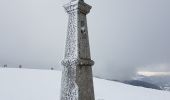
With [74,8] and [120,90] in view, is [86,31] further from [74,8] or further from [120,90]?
[120,90]

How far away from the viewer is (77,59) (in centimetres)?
558

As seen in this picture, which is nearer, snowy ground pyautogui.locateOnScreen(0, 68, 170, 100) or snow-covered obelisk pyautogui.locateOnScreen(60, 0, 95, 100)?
snow-covered obelisk pyautogui.locateOnScreen(60, 0, 95, 100)

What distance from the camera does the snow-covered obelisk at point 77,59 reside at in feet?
18.2

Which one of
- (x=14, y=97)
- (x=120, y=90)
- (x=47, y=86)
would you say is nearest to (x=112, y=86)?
(x=120, y=90)

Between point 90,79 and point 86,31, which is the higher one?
point 86,31

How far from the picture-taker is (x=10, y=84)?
733 inches

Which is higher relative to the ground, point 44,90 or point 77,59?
point 77,59

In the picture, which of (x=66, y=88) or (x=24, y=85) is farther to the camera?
(x=24, y=85)

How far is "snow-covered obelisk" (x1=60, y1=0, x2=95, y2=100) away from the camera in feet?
18.2

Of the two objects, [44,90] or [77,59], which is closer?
[77,59]

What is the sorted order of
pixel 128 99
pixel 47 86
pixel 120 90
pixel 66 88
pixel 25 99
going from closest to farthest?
pixel 66 88
pixel 25 99
pixel 128 99
pixel 47 86
pixel 120 90

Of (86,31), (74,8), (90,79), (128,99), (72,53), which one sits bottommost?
(128,99)

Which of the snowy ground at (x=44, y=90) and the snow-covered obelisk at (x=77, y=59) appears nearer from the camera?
the snow-covered obelisk at (x=77, y=59)

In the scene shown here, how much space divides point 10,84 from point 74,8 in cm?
1447
